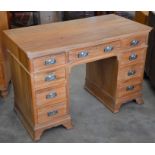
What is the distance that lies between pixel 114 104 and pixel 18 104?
80 cm

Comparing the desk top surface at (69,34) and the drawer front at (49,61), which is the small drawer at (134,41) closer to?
the desk top surface at (69,34)

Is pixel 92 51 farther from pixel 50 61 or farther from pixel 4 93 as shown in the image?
pixel 4 93

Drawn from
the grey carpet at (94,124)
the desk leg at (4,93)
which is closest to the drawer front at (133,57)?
the grey carpet at (94,124)

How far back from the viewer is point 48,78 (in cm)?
189

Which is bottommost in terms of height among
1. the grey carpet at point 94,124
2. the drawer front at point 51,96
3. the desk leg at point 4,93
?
the grey carpet at point 94,124

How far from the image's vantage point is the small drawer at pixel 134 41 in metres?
2.09

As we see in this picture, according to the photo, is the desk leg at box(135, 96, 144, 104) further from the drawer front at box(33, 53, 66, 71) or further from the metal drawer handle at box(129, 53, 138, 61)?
the drawer front at box(33, 53, 66, 71)

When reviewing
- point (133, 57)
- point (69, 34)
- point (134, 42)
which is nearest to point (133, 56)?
point (133, 57)

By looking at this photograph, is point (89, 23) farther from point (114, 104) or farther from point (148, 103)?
point (148, 103)

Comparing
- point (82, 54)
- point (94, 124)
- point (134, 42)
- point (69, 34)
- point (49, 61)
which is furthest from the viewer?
point (94, 124)

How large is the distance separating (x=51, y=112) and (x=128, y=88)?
71 centimetres

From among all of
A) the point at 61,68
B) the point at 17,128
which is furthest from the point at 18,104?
the point at 61,68

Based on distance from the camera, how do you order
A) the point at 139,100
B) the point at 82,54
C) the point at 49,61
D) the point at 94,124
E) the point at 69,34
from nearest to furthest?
the point at 49,61, the point at 82,54, the point at 69,34, the point at 94,124, the point at 139,100

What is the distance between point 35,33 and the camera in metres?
2.04
